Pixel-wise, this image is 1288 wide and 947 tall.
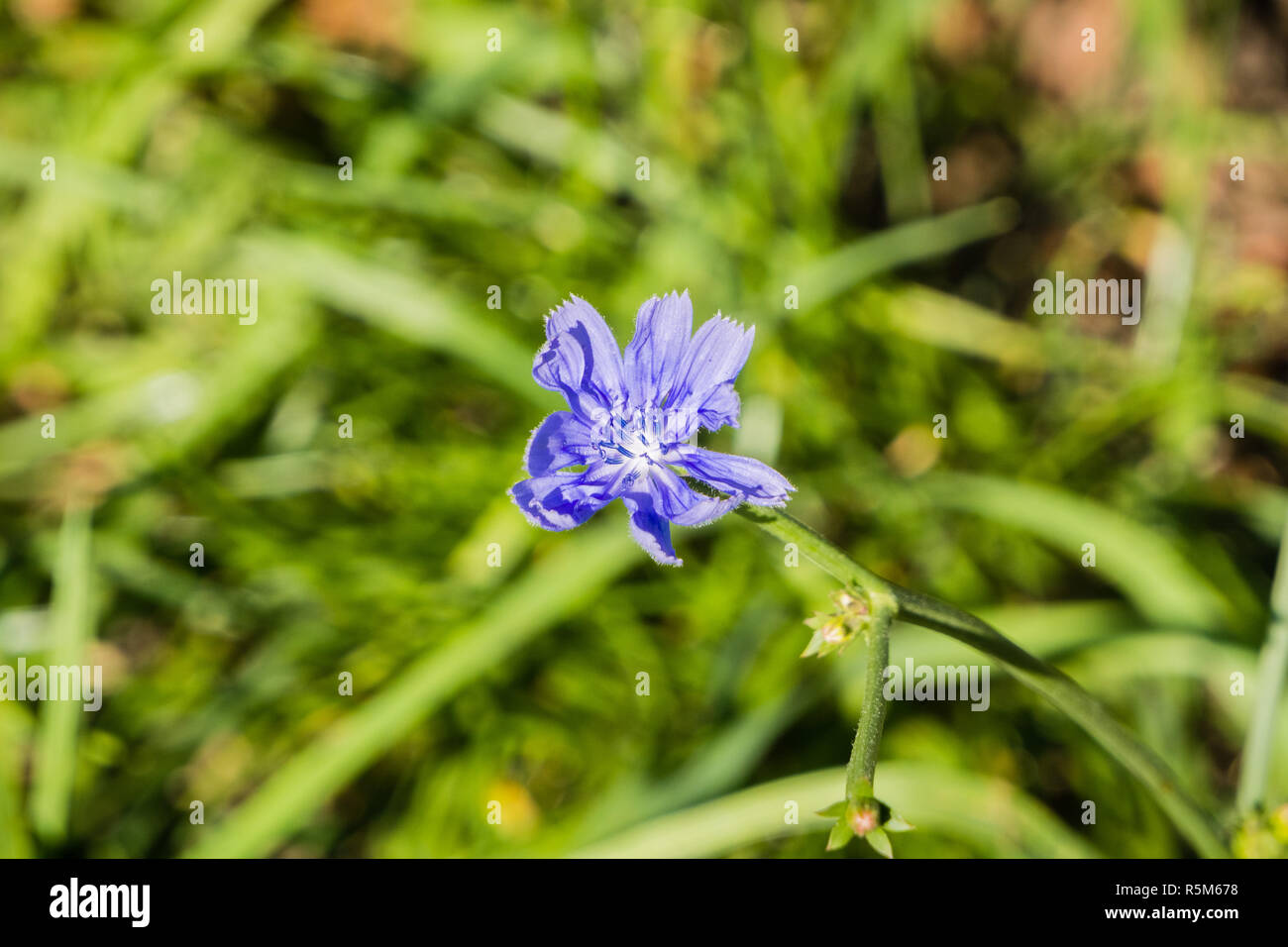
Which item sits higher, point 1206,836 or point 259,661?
point 259,661

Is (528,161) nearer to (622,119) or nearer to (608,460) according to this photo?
(622,119)

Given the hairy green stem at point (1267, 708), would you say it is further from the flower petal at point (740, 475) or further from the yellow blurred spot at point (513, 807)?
the yellow blurred spot at point (513, 807)

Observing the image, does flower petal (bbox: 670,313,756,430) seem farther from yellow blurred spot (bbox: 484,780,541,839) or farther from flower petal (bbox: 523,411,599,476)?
yellow blurred spot (bbox: 484,780,541,839)

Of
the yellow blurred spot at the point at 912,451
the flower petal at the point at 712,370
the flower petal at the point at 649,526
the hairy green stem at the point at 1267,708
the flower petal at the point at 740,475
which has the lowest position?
the hairy green stem at the point at 1267,708

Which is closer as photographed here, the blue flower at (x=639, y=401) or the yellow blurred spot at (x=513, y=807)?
the blue flower at (x=639, y=401)

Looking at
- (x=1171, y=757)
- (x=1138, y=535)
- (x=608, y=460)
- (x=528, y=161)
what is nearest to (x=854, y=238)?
(x=528, y=161)

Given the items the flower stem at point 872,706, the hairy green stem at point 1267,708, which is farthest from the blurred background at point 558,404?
the flower stem at point 872,706

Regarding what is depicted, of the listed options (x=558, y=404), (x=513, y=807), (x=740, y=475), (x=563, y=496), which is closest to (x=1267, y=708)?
(x=740, y=475)
